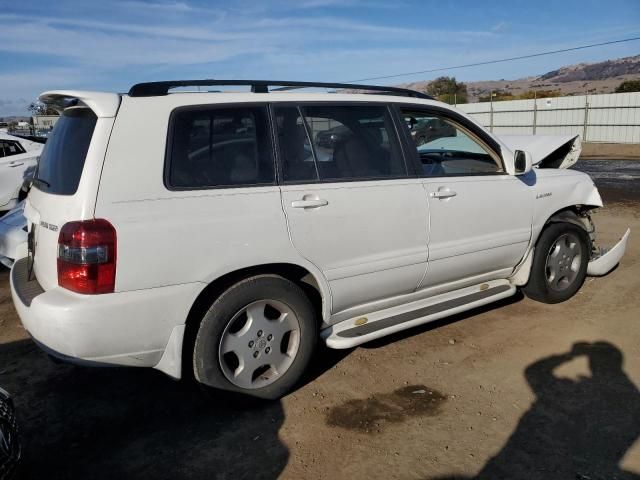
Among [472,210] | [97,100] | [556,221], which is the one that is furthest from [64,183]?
[556,221]

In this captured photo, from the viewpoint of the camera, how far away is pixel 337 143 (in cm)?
369

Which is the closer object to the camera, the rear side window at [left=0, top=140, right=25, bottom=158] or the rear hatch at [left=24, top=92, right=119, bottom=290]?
the rear hatch at [left=24, top=92, right=119, bottom=290]

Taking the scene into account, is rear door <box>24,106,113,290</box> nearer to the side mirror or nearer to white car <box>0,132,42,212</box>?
the side mirror

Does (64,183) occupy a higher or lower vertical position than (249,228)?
higher

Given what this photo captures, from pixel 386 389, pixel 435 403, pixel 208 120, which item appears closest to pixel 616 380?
pixel 435 403

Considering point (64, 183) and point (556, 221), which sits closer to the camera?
point (64, 183)

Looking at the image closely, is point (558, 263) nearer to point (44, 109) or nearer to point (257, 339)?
point (257, 339)

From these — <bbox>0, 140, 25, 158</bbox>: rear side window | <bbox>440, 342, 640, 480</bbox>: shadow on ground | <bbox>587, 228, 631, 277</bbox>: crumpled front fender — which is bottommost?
<bbox>440, 342, 640, 480</bbox>: shadow on ground

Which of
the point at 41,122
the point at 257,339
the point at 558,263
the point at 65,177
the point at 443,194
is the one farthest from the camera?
the point at 41,122

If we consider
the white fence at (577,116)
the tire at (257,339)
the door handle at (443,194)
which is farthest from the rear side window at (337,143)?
the white fence at (577,116)

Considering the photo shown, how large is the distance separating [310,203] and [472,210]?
4.64 feet

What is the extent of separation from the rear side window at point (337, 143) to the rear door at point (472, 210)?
0.74 feet

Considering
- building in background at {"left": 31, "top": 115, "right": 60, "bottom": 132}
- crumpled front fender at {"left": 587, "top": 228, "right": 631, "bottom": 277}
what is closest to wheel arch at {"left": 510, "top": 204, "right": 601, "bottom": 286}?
crumpled front fender at {"left": 587, "top": 228, "right": 631, "bottom": 277}

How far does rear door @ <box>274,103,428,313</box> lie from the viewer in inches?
132
